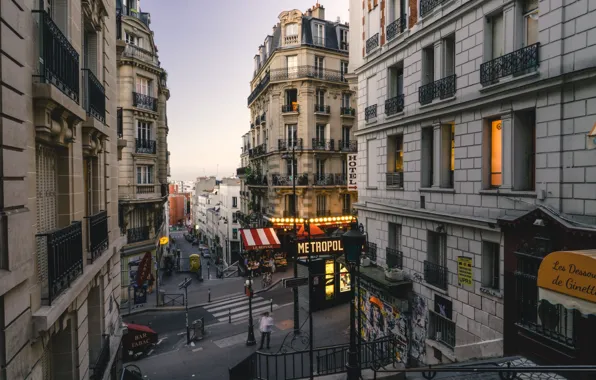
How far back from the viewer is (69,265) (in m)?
6.35

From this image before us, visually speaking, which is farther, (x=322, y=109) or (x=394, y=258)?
(x=322, y=109)

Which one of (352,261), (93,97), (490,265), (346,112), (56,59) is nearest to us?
(56,59)

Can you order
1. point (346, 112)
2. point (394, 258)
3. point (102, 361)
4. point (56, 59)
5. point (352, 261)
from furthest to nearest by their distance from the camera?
1. point (346, 112)
2. point (394, 258)
3. point (102, 361)
4. point (352, 261)
5. point (56, 59)

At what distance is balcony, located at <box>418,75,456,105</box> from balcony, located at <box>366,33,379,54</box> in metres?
4.29

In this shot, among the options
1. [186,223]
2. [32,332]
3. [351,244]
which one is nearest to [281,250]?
[351,244]

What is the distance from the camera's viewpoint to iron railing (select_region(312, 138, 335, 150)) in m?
34.8

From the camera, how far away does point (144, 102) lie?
29.3 m

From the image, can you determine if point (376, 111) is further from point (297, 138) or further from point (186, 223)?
point (186, 223)

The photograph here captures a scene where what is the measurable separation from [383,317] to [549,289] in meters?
9.00

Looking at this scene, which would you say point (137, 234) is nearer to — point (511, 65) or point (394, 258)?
point (394, 258)

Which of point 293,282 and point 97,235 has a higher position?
point 97,235

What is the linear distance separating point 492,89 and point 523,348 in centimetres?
684

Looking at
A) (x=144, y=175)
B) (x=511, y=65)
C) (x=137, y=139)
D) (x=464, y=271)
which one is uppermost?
(x=137, y=139)

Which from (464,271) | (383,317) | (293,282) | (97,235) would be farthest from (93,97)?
(383,317)
